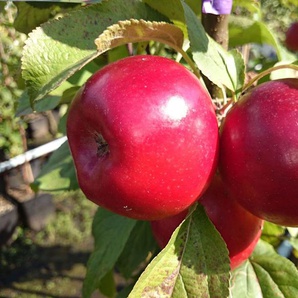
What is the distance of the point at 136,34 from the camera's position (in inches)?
18.3

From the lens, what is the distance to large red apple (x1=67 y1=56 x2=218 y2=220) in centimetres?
43

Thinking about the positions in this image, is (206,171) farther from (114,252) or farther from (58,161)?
(58,161)

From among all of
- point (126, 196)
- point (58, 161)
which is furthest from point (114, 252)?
point (126, 196)

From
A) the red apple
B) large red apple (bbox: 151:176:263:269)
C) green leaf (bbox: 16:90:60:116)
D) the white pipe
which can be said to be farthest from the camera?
the white pipe

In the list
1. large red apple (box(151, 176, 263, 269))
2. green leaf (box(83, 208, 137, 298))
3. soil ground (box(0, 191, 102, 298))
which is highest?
large red apple (box(151, 176, 263, 269))

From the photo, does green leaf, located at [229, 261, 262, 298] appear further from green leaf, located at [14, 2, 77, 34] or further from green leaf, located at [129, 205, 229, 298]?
green leaf, located at [14, 2, 77, 34]

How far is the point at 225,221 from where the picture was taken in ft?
1.83

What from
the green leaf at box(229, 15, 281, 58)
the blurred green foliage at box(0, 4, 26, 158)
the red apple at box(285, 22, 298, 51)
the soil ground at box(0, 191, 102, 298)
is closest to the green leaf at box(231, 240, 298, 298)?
the green leaf at box(229, 15, 281, 58)

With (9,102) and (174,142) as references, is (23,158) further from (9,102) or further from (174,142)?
(174,142)

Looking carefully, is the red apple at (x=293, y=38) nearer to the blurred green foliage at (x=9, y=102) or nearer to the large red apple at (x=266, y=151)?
the large red apple at (x=266, y=151)

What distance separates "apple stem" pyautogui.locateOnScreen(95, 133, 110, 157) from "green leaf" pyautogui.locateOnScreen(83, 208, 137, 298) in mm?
315

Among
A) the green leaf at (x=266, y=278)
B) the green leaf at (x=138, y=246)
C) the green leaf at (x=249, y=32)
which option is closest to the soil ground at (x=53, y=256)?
the green leaf at (x=138, y=246)

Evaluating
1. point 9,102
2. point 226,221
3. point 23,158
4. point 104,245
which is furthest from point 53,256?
point 226,221

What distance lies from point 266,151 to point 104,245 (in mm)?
421
